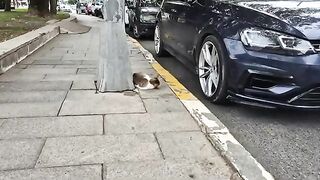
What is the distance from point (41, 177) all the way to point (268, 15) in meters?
2.62

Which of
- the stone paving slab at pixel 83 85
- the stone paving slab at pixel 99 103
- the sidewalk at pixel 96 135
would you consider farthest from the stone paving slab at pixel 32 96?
the stone paving slab at pixel 83 85

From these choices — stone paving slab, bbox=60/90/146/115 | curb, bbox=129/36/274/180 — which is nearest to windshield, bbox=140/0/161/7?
stone paving slab, bbox=60/90/146/115

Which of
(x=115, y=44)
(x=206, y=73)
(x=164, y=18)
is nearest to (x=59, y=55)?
(x=164, y=18)

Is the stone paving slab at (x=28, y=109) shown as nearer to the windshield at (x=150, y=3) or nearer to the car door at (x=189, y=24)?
the car door at (x=189, y=24)

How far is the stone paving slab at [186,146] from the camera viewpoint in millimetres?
3047

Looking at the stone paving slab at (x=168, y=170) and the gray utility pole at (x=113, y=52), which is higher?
the gray utility pole at (x=113, y=52)

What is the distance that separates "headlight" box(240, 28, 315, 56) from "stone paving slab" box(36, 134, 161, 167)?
139cm

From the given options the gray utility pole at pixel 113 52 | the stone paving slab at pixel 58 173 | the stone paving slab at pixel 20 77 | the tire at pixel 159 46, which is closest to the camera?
the stone paving slab at pixel 58 173

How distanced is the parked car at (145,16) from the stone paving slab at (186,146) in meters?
7.86

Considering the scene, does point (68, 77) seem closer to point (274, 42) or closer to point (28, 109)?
point (28, 109)

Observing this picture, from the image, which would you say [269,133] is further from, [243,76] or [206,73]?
[206,73]

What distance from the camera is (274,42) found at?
12.1 ft

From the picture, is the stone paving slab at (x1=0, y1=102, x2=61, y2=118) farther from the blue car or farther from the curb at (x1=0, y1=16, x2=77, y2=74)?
the blue car

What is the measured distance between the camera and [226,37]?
4066mm
